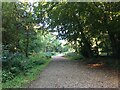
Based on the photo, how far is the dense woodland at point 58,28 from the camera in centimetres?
1399

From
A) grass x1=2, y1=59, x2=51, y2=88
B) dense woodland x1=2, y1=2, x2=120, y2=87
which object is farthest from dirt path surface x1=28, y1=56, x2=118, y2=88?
dense woodland x1=2, y1=2, x2=120, y2=87

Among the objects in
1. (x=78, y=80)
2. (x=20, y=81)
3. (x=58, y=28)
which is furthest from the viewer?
(x=58, y=28)

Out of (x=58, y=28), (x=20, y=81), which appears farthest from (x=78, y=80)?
(x=58, y=28)

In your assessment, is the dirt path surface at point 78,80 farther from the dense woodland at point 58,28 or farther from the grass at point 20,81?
the dense woodland at point 58,28

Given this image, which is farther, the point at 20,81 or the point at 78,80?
the point at 78,80

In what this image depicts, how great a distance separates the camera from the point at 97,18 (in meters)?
16.8

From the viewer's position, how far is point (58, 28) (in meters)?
26.3

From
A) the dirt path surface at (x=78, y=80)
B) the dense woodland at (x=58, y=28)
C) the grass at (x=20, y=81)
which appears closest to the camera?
the grass at (x=20, y=81)

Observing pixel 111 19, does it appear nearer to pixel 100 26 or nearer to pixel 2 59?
pixel 100 26

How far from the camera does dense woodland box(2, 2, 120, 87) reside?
14.0 meters

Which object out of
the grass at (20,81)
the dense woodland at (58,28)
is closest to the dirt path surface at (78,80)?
the grass at (20,81)

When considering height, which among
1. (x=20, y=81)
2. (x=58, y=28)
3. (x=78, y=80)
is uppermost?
(x=58, y=28)

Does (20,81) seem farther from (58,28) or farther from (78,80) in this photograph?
(58,28)

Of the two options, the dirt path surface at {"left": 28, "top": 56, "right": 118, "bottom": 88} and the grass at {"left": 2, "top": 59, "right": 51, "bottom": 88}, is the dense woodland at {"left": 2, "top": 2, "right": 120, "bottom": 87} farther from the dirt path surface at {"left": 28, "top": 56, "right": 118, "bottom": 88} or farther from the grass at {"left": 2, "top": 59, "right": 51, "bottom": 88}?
the dirt path surface at {"left": 28, "top": 56, "right": 118, "bottom": 88}
